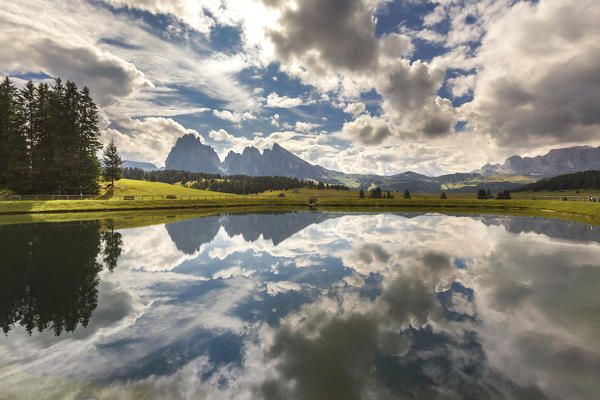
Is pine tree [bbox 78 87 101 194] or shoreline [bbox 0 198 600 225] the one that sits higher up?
pine tree [bbox 78 87 101 194]

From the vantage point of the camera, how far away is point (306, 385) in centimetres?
727

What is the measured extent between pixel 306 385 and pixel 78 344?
910 centimetres

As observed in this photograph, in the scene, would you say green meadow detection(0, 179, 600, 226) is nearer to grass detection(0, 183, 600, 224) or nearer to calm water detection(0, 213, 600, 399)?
grass detection(0, 183, 600, 224)

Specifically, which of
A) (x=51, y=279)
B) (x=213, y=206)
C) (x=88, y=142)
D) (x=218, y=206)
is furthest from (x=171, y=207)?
(x=51, y=279)

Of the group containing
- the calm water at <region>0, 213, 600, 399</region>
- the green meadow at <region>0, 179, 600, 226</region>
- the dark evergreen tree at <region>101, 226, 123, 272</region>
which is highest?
the green meadow at <region>0, 179, 600, 226</region>

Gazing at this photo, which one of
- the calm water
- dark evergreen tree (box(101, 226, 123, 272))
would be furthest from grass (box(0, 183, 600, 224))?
the calm water

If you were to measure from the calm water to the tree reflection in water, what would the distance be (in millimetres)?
117

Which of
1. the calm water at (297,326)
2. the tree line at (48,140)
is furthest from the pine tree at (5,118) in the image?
the calm water at (297,326)

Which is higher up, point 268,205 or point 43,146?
point 43,146

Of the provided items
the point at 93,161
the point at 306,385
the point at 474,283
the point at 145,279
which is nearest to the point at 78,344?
the point at 145,279

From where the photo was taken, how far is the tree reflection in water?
1098cm

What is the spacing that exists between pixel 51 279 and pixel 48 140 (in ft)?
283

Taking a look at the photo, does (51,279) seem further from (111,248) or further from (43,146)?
(43,146)

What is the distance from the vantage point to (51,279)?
1527 cm
